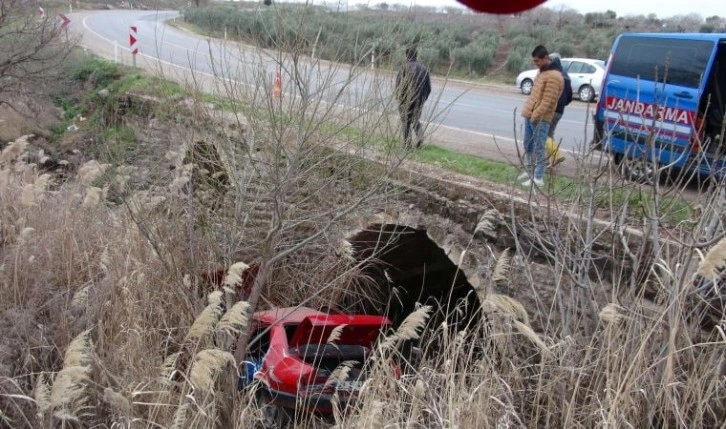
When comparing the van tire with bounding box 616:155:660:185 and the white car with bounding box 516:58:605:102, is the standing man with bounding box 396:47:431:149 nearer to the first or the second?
the van tire with bounding box 616:155:660:185

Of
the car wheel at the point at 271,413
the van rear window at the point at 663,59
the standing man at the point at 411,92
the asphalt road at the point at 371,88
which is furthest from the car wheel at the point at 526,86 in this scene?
the car wheel at the point at 271,413

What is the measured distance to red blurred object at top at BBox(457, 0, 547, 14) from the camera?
28.5 inches

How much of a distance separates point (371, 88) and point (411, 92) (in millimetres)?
390

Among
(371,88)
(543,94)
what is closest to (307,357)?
(371,88)

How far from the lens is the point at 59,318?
570cm

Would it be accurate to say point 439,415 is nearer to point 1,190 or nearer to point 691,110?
point 691,110

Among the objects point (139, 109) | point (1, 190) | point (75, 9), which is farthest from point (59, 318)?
point (75, 9)

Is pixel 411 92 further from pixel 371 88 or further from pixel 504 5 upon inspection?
pixel 504 5

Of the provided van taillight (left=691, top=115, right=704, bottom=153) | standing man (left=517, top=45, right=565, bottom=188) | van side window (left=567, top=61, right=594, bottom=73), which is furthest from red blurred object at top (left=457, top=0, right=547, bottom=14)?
van side window (left=567, top=61, right=594, bottom=73)

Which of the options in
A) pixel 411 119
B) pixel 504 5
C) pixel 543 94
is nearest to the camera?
pixel 504 5

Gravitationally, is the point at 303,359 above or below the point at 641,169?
below

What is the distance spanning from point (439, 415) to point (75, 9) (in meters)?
32.4

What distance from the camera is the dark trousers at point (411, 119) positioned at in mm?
6145

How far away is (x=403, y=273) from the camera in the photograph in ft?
33.6
